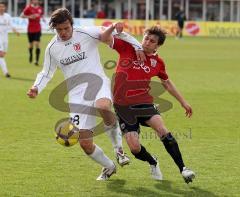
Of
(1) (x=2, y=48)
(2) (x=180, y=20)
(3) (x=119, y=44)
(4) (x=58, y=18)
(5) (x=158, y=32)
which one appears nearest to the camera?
(4) (x=58, y=18)

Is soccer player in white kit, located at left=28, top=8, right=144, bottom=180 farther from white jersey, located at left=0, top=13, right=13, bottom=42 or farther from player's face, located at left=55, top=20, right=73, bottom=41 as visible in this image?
white jersey, located at left=0, top=13, right=13, bottom=42

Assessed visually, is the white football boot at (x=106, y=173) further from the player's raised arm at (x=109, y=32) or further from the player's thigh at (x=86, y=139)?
the player's raised arm at (x=109, y=32)

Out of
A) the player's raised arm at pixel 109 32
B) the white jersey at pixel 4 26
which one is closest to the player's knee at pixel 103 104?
the player's raised arm at pixel 109 32

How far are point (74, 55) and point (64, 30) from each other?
32cm

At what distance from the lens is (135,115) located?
25.5 feet

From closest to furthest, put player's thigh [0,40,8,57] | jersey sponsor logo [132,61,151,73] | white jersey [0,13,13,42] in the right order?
jersey sponsor logo [132,61,151,73], player's thigh [0,40,8,57], white jersey [0,13,13,42]

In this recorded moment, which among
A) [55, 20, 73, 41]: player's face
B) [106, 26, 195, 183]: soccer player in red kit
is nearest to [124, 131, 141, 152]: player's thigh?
[106, 26, 195, 183]: soccer player in red kit

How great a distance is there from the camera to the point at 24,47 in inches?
1361

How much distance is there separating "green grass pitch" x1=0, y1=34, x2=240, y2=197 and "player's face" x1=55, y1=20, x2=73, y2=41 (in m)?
1.71

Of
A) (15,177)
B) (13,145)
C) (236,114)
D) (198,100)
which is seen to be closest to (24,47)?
(198,100)

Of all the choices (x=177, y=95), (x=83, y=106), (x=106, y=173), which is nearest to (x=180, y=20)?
(x=177, y=95)

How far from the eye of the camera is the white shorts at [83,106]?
7559 millimetres

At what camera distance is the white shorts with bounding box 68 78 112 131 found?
298 inches

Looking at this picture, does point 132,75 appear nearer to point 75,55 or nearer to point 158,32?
point 158,32
